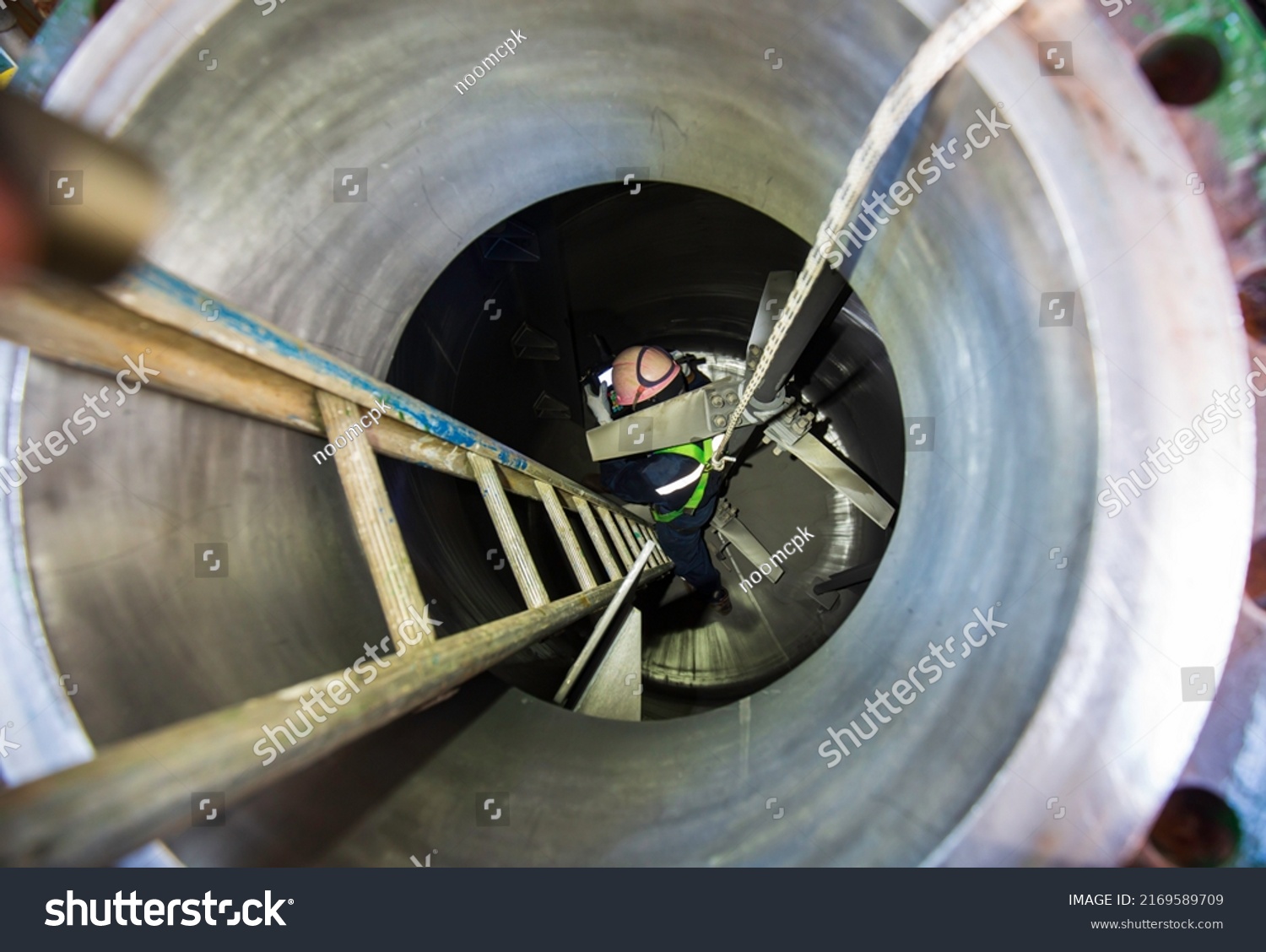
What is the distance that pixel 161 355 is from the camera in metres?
1.00

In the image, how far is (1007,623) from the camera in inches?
43.7

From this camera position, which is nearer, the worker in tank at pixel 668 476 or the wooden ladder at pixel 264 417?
the wooden ladder at pixel 264 417

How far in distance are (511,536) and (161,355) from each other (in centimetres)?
85

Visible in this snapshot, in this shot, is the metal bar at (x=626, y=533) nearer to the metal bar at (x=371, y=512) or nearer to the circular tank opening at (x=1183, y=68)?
the metal bar at (x=371, y=512)

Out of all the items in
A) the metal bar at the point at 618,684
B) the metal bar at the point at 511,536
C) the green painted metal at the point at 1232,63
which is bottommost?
the metal bar at the point at 618,684

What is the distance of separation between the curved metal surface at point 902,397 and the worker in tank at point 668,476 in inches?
44.2

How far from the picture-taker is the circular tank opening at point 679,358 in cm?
225

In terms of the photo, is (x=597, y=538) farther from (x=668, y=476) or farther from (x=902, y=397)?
(x=902, y=397)

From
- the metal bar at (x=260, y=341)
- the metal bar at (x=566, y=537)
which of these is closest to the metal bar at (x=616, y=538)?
the metal bar at (x=566, y=537)

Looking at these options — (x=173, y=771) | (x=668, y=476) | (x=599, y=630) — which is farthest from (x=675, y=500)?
(x=173, y=771)

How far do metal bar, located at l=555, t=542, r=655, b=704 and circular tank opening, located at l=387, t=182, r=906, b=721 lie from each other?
71mm
